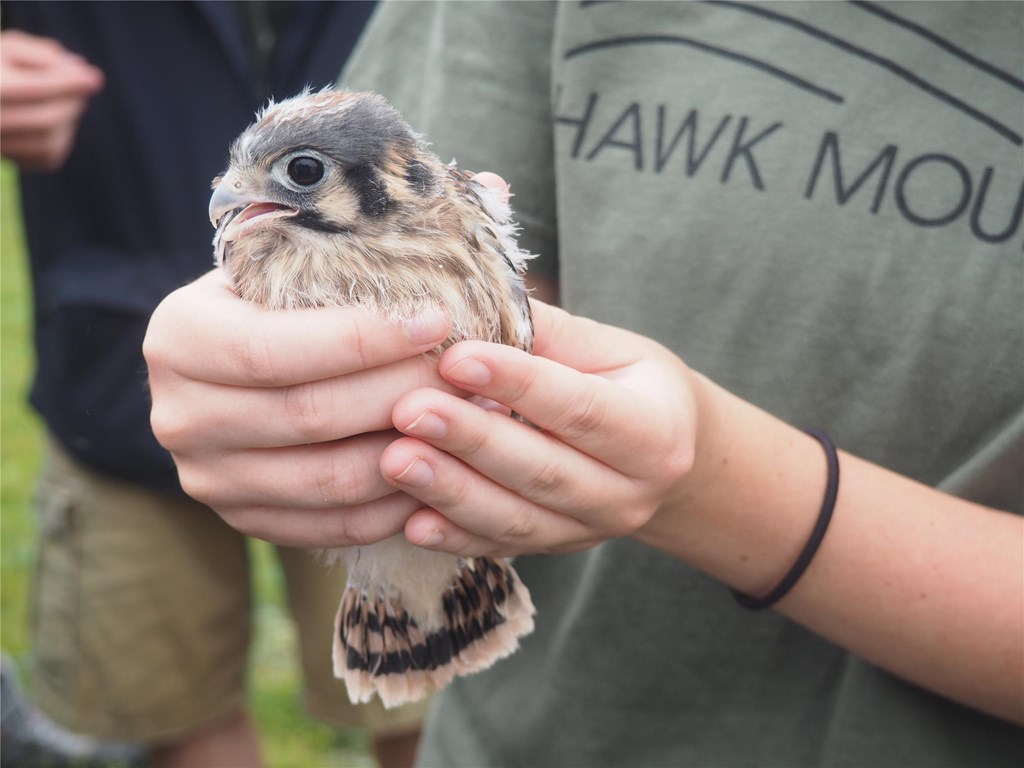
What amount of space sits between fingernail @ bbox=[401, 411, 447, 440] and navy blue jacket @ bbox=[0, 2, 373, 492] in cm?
206

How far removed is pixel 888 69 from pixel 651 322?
63 centimetres

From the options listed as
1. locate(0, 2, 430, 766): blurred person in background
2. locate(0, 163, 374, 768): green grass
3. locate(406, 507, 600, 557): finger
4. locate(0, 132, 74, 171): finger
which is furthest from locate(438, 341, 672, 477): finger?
locate(0, 163, 374, 768): green grass

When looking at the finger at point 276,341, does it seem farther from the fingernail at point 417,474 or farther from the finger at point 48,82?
the finger at point 48,82

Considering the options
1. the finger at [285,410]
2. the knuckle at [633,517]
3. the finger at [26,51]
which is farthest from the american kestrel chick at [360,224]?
the finger at [26,51]

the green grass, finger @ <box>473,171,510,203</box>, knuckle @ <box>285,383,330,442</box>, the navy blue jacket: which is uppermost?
finger @ <box>473,171,510,203</box>

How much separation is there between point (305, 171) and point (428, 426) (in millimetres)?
494

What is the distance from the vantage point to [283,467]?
1.50m

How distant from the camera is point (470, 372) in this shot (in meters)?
1.42

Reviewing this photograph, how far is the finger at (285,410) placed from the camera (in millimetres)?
1443

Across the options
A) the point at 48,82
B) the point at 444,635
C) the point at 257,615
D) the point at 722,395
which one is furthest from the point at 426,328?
the point at 257,615

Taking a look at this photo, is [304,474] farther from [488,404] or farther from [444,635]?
[444,635]

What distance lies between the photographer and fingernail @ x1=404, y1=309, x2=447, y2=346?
144 cm

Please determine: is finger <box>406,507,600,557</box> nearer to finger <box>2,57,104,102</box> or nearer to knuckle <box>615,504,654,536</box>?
knuckle <box>615,504,654,536</box>

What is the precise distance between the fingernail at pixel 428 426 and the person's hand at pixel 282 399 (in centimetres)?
9
